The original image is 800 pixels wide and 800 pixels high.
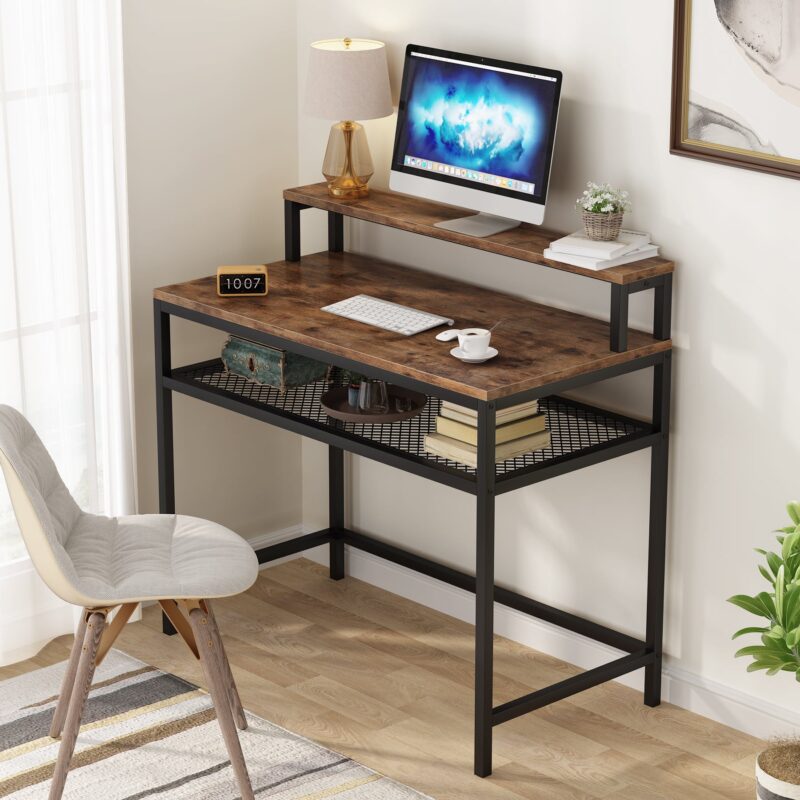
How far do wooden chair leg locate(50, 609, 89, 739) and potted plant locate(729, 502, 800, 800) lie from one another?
131 centimetres

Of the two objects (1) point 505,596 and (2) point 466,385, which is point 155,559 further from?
(1) point 505,596

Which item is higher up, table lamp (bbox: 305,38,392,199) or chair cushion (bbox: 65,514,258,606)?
table lamp (bbox: 305,38,392,199)

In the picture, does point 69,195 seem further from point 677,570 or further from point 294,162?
point 677,570

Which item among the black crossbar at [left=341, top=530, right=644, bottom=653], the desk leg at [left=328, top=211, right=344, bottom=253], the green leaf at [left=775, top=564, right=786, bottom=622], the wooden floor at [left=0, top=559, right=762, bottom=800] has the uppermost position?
the desk leg at [left=328, top=211, right=344, bottom=253]

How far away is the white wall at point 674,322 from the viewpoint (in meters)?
3.13

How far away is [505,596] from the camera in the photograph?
374 centimetres

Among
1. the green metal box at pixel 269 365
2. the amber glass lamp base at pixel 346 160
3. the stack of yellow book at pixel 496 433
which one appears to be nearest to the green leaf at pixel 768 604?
the stack of yellow book at pixel 496 433

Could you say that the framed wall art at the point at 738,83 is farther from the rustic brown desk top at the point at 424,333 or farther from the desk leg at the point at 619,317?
the rustic brown desk top at the point at 424,333

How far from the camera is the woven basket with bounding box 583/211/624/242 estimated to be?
126 inches

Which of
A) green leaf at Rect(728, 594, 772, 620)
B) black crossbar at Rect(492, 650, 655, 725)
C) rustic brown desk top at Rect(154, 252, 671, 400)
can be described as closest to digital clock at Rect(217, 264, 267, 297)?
rustic brown desk top at Rect(154, 252, 671, 400)

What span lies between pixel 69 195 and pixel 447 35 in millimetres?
996

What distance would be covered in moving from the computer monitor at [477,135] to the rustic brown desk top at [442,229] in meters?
0.04

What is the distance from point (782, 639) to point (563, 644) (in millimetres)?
1180

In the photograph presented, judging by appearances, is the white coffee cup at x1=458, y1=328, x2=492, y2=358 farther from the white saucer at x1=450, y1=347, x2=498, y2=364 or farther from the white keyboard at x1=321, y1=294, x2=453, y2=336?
the white keyboard at x1=321, y1=294, x2=453, y2=336
